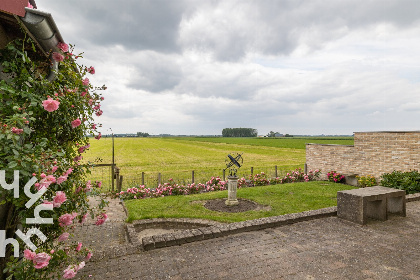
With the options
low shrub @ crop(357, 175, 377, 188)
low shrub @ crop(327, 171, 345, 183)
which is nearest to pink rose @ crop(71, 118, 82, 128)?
low shrub @ crop(357, 175, 377, 188)

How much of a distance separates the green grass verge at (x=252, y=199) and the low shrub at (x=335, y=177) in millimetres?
1331

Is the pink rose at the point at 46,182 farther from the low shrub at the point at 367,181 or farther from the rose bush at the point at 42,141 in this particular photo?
the low shrub at the point at 367,181

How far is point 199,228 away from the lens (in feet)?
18.5

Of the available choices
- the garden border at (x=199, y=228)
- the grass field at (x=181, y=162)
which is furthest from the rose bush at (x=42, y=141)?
the garden border at (x=199, y=228)

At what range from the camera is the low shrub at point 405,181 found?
372 inches

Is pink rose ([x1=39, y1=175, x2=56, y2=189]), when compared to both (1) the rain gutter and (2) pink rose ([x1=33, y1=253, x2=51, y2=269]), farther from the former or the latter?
(1) the rain gutter

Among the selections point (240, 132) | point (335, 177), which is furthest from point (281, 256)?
point (240, 132)

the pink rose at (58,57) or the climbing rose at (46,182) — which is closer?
the climbing rose at (46,182)

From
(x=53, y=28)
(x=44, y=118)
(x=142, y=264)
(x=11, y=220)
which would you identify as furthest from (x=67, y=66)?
(x=142, y=264)

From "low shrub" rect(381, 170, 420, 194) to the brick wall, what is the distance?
2.57 feet

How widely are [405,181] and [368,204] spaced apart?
4594mm

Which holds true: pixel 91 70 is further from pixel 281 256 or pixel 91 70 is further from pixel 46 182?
pixel 281 256

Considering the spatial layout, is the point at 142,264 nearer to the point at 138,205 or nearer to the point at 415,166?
the point at 138,205

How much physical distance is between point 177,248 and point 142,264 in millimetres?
814
